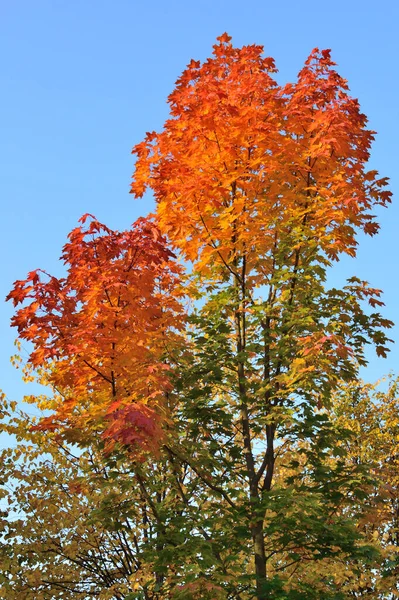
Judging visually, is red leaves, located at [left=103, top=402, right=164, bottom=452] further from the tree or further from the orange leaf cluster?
the orange leaf cluster

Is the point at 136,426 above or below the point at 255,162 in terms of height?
below

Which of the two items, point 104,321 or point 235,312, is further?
point 235,312

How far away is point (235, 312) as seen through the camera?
1083 centimetres

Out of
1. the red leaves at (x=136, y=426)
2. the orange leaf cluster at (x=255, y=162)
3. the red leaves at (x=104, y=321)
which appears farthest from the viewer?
the orange leaf cluster at (x=255, y=162)

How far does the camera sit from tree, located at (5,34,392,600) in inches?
334

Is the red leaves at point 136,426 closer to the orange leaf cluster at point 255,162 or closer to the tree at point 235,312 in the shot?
the tree at point 235,312

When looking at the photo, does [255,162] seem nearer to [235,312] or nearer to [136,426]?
[235,312]

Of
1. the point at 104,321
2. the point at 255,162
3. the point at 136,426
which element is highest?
the point at 255,162

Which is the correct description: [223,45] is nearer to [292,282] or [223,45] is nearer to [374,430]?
[292,282]

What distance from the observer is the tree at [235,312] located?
8.48 m

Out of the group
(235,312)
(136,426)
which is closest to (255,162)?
(235,312)

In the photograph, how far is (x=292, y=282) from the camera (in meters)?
11.0

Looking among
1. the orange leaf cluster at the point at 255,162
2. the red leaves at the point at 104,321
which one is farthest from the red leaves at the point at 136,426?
the orange leaf cluster at the point at 255,162

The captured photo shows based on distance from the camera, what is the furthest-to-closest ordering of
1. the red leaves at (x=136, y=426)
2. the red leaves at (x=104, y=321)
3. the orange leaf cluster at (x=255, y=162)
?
the orange leaf cluster at (x=255, y=162) → the red leaves at (x=104, y=321) → the red leaves at (x=136, y=426)
